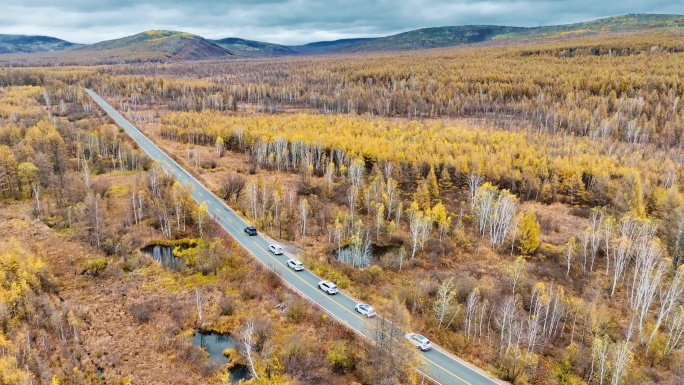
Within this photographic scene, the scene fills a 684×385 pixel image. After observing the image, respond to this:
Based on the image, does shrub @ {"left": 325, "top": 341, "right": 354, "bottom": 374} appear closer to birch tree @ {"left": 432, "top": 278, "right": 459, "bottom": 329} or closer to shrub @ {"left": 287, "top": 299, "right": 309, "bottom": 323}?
shrub @ {"left": 287, "top": 299, "right": 309, "bottom": 323}

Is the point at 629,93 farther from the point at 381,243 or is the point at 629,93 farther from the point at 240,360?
the point at 240,360

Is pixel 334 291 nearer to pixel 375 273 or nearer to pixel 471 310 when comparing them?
pixel 375 273

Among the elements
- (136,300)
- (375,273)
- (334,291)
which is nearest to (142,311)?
(136,300)

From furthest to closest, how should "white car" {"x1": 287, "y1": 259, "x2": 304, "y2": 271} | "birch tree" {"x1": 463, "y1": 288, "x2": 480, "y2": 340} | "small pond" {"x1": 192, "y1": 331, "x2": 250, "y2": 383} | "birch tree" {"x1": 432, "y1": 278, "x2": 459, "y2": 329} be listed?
"white car" {"x1": 287, "y1": 259, "x2": 304, "y2": 271} < "birch tree" {"x1": 432, "y1": 278, "x2": 459, "y2": 329} < "birch tree" {"x1": 463, "y1": 288, "x2": 480, "y2": 340} < "small pond" {"x1": 192, "y1": 331, "x2": 250, "y2": 383}

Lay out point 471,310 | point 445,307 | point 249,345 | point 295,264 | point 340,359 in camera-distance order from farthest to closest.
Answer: point 295,264, point 471,310, point 445,307, point 340,359, point 249,345

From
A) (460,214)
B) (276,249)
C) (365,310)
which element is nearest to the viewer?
(365,310)

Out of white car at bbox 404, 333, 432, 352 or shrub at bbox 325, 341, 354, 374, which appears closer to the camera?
shrub at bbox 325, 341, 354, 374

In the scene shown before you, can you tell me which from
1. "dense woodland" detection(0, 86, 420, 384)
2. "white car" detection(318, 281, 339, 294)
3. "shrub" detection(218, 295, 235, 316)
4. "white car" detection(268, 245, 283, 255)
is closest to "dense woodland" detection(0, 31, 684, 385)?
"dense woodland" detection(0, 86, 420, 384)

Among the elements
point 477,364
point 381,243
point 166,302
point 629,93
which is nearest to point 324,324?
point 477,364
